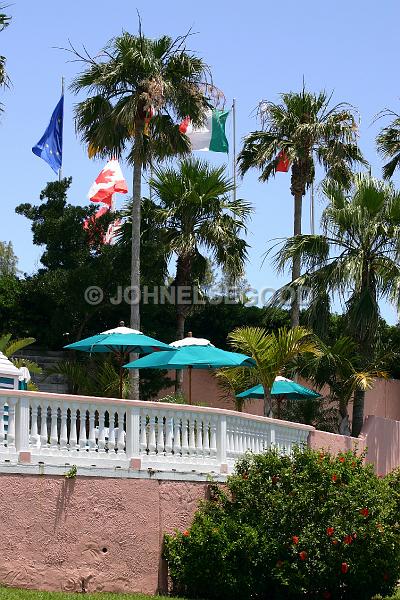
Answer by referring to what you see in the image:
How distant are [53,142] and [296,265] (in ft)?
30.3

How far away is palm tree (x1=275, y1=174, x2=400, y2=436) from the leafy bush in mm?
8907

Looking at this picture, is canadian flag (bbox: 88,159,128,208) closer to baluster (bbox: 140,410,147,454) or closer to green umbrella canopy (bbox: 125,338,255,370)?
green umbrella canopy (bbox: 125,338,255,370)

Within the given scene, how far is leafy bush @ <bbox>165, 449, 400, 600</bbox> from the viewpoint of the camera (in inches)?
579

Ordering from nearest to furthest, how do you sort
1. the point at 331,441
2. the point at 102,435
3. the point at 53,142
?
the point at 102,435, the point at 331,441, the point at 53,142

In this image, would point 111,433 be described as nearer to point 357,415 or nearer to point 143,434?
point 143,434

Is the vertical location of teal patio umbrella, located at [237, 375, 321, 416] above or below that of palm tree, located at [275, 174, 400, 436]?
below

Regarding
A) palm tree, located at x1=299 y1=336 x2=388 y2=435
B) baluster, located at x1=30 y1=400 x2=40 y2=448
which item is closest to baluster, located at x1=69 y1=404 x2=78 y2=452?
baluster, located at x1=30 y1=400 x2=40 y2=448

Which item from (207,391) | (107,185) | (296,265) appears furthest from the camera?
(107,185)

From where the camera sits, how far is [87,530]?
1384 centimetres

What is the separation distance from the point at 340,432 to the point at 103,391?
17.8 ft

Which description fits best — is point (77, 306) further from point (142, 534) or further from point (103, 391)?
point (142, 534)

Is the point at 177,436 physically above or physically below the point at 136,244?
below

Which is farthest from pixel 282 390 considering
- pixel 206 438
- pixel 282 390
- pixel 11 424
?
pixel 11 424

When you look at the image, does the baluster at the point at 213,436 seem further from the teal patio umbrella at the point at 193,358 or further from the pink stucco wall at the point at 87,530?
the teal patio umbrella at the point at 193,358
